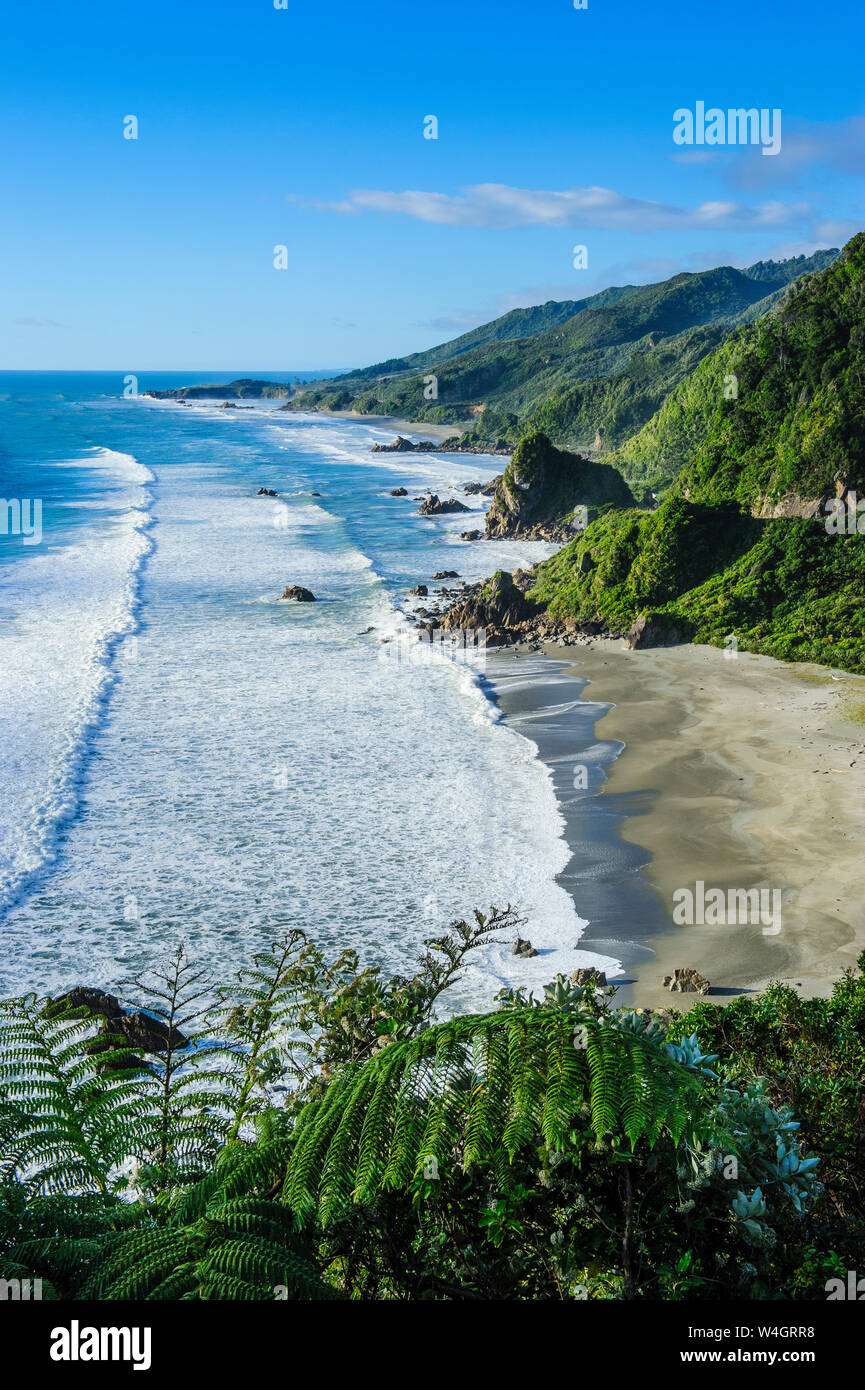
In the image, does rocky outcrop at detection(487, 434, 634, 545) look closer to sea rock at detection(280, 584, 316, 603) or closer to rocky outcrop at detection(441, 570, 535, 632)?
rocky outcrop at detection(441, 570, 535, 632)

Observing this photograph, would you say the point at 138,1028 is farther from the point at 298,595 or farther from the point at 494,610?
the point at 298,595

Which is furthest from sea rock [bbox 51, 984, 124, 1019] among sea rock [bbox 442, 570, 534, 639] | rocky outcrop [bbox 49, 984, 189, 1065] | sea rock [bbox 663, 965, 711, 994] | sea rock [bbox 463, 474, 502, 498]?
sea rock [bbox 463, 474, 502, 498]

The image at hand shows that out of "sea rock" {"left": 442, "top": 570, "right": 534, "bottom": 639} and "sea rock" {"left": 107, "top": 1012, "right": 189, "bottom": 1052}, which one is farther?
"sea rock" {"left": 442, "top": 570, "right": 534, "bottom": 639}

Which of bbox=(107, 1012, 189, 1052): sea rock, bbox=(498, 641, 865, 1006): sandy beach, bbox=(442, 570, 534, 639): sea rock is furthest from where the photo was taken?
bbox=(442, 570, 534, 639): sea rock

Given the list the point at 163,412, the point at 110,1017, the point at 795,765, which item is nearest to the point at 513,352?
the point at 163,412

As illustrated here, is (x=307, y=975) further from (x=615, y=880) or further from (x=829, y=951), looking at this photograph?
(x=615, y=880)

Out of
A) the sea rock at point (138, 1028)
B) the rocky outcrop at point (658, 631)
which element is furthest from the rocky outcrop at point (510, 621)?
the sea rock at point (138, 1028)

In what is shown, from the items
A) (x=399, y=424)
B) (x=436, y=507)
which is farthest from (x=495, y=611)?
(x=399, y=424)
